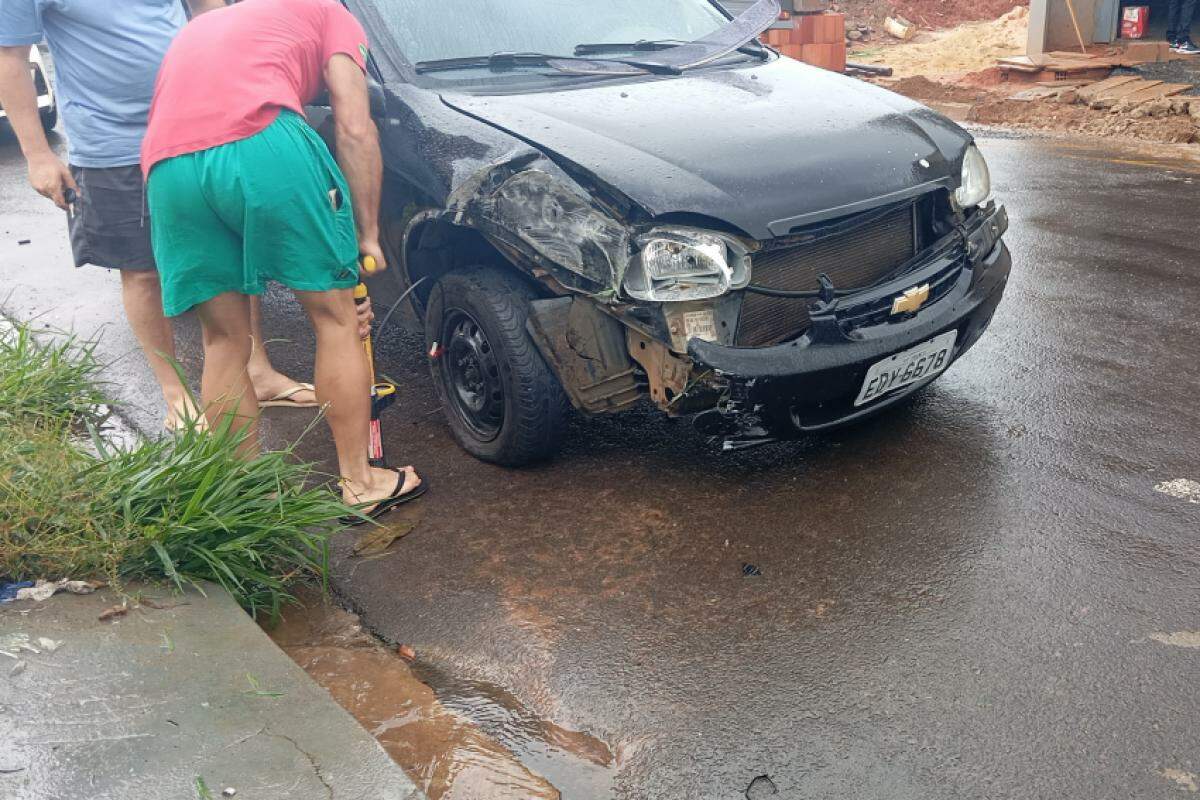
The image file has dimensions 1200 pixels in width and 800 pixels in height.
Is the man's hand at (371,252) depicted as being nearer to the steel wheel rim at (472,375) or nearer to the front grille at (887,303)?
the steel wheel rim at (472,375)

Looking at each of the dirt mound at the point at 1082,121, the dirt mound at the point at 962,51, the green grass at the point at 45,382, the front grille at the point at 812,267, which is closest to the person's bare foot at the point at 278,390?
the green grass at the point at 45,382

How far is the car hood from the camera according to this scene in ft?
11.4

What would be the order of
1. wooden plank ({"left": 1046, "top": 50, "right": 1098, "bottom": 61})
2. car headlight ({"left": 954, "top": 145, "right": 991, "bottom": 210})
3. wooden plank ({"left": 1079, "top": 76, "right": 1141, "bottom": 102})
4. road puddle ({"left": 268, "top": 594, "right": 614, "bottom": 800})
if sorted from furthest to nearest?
wooden plank ({"left": 1046, "top": 50, "right": 1098, "bottom": 61})
wooden plank ({"left": 1079, "top": 76, "right": 1141, "bottom": 102})
car headlight ({"left": 954, "top": 145, "right": 991, "bottom": 210})
road puddle ({"left": 268, "top": 594, "right": 614, "bottom": 800})

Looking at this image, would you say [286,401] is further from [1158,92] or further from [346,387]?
[1158,92]

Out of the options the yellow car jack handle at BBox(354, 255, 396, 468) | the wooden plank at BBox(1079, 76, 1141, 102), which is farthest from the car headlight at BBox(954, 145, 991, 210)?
the wooden plank at BBox(1079, 76, 1141, 102)

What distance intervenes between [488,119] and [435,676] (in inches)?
73.4

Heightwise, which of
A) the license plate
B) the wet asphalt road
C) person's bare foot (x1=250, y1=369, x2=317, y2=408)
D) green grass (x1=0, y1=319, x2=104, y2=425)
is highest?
the license plate

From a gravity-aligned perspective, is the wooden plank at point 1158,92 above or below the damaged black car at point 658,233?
below

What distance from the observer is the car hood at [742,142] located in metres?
3.46

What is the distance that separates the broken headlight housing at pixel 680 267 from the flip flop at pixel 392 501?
1.10 meters

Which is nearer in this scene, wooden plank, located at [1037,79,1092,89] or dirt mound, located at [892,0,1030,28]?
wooden plank, located at [1037,79,1092,89]

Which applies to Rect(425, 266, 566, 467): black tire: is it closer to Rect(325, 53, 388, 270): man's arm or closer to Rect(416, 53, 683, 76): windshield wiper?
Rect(325, 53, 388, 270): man's arm

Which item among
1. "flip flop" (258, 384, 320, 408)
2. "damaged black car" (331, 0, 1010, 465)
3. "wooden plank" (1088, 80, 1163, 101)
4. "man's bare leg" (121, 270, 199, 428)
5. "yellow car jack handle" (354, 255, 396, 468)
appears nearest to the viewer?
"damaged black car" (331, 0, 1010, 465)

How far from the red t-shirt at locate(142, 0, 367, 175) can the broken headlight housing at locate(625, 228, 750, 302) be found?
3.56ft
